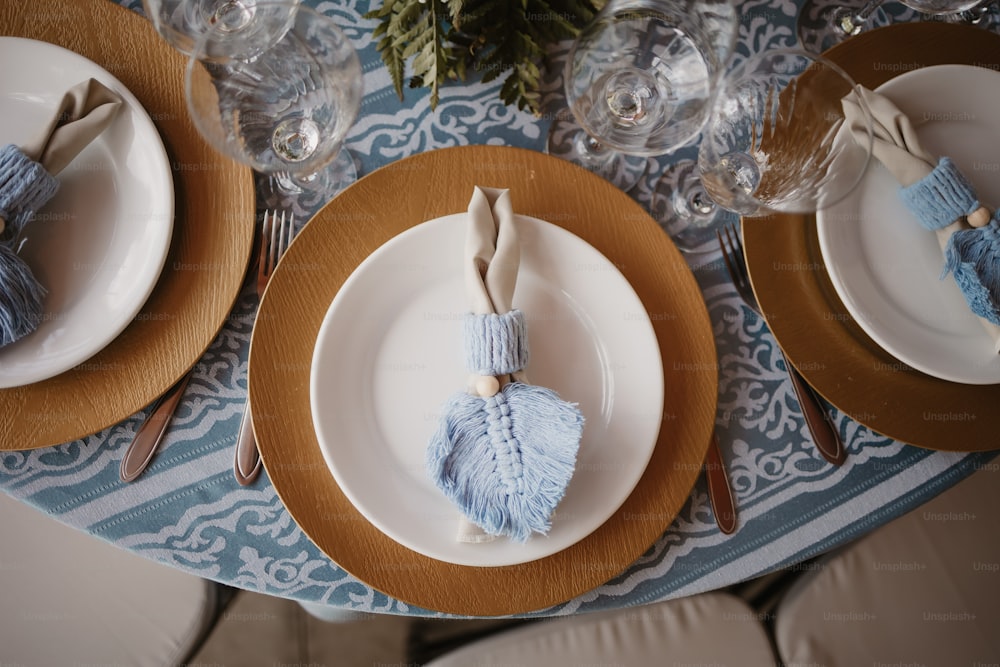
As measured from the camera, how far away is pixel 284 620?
142 centimetres

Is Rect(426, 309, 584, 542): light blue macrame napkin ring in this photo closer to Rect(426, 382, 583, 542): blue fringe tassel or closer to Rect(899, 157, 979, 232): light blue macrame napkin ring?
Rect(426, 382, 583, 542): blue fringe tassel

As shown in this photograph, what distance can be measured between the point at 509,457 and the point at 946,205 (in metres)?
0.63

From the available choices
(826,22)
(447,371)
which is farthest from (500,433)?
(826,22)

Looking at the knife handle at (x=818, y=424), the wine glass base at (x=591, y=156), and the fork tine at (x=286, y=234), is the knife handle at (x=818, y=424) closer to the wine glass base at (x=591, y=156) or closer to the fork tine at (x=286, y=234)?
the wine glass base at (x=591, y=156)

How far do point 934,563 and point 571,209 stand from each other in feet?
3.46

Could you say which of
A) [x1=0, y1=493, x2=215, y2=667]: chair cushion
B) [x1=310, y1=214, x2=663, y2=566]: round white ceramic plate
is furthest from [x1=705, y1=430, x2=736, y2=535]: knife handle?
[x1=0, y1=493, x2=215, y2=667]: chair cushion

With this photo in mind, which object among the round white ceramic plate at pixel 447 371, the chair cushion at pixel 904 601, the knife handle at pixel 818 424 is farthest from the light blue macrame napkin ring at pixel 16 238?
the chair cushion at pixel 904 601

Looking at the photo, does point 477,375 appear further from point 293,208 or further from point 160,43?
point 160,43

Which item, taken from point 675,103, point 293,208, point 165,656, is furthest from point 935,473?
point 165,656

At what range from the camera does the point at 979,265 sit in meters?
0.78

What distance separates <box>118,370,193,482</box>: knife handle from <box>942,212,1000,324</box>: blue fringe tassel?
966 millimetres

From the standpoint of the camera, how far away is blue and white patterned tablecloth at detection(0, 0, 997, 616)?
2.52 feet

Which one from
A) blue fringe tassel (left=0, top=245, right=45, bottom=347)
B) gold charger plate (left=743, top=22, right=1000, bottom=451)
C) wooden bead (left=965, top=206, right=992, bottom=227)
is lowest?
gold charger plate (left=743, top=22, right=1000, bottom=451)

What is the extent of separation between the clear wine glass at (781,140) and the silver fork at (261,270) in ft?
1.74
